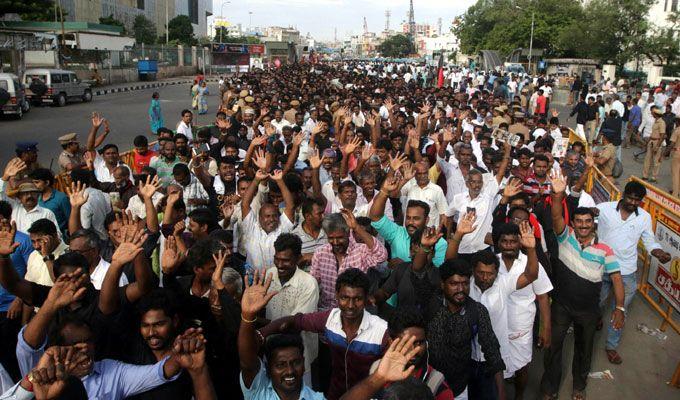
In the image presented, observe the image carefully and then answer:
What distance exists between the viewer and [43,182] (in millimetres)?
5422

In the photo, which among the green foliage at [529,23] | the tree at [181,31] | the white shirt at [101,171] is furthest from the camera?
the tree at [181,31]

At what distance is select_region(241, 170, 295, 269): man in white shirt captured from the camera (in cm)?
460

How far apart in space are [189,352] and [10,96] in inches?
830

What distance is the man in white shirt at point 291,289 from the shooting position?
3723 mm

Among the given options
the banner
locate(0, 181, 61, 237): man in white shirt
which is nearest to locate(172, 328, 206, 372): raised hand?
locate(0, 181, 61, 237): man in white shirt

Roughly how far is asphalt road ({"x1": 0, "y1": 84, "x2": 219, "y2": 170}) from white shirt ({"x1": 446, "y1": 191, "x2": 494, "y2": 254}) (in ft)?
34.3

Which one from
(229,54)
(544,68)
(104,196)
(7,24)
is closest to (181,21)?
(229,54)

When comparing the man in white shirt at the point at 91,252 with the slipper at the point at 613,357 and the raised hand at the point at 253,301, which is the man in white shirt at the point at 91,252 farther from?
the slipper at the point at 613,357

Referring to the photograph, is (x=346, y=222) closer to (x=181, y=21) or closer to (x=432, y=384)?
(x=432, y=384)

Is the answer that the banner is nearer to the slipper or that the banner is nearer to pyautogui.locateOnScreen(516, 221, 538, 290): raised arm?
the slipper

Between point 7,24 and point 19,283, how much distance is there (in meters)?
36.5

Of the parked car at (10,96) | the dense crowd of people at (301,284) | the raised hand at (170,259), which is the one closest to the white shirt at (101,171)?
the dense crowd of people at (301,284)

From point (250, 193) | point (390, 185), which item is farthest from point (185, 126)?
point (390, 185)

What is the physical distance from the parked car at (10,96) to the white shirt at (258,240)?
1755 centimetres
